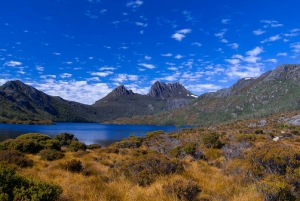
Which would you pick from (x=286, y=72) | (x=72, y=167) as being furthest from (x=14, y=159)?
(x=286, y=72)

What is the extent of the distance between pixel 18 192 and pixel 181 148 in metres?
13.2

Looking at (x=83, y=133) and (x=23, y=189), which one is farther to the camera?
(x=83, y=133)

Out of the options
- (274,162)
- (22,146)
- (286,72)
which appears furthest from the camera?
(286,72)

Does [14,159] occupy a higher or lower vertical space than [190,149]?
higher

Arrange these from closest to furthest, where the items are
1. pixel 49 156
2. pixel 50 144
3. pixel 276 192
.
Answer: pixel 276 192 → pixel 49 156 → pixel 50 144

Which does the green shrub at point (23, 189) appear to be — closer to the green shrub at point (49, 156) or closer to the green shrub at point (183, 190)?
the green shrub at point (183, 190)

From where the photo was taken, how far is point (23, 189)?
4316mm

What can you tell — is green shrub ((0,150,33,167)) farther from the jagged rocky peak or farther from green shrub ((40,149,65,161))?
the jagged rocky peak

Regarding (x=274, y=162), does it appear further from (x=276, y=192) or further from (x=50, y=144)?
(x=50, y=144)

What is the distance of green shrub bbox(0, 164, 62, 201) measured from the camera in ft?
13.8

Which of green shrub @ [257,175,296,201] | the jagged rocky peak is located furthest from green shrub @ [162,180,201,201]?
the jagged rocky peak

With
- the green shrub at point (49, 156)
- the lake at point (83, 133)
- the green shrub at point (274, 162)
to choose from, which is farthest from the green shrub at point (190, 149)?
the lake at point (83, 133)

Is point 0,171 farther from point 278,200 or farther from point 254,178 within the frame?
point 254,178

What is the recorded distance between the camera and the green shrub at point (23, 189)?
165 inches
